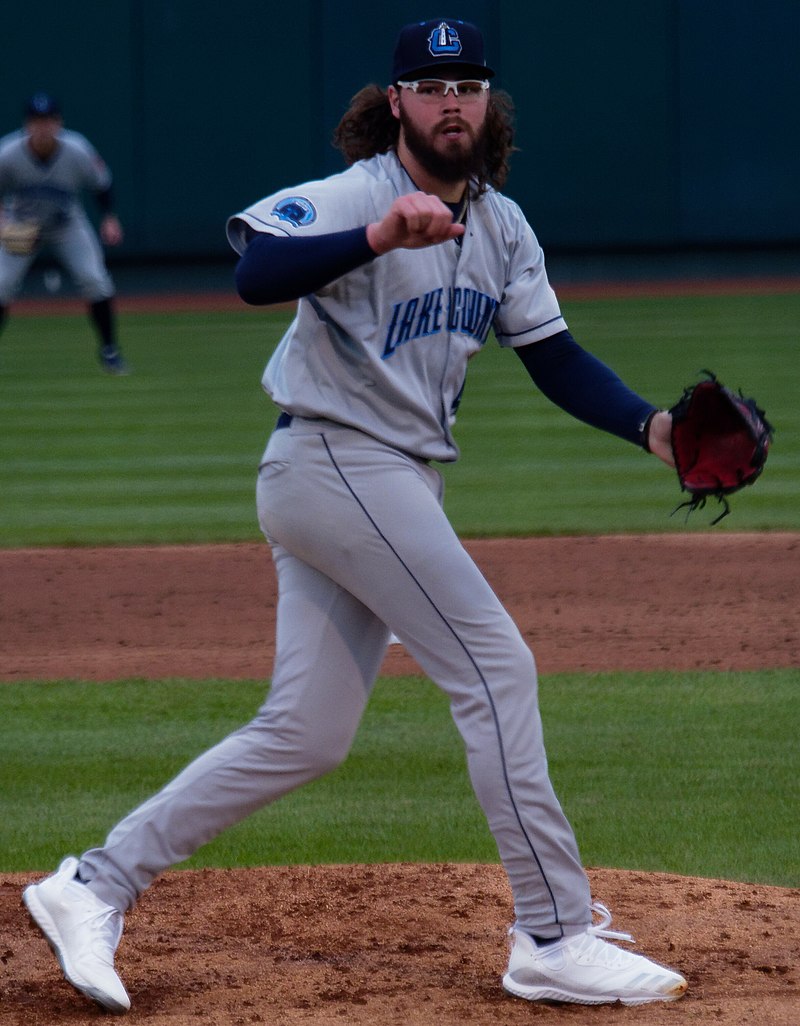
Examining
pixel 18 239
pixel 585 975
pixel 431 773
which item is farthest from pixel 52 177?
pixel 585 975

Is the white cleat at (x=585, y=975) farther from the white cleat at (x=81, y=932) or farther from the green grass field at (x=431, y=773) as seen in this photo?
the green grass field at (x=431, y=773)

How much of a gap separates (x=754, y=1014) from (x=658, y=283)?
63.5 ft

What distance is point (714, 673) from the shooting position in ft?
19.6

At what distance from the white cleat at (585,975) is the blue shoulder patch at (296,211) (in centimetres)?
137

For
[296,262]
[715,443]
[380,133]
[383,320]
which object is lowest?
[715,443]

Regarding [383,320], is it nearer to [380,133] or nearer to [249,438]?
[380,133]

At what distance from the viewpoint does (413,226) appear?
9.18ft

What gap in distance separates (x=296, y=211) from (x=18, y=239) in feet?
35.1

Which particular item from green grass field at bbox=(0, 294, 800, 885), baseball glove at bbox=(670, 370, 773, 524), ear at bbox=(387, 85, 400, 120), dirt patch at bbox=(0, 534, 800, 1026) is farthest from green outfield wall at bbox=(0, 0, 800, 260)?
baseball glove at bbox=(670, 370, 773, 524)

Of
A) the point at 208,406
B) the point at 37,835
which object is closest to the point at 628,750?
the point at 37,835

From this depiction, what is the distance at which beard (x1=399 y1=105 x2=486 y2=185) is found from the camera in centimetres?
314

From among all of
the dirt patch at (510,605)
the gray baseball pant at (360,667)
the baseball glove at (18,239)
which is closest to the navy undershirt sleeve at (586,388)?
the gray baseball pant at (360,667)

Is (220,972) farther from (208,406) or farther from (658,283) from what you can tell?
(658,283)

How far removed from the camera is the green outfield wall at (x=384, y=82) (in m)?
21.1
